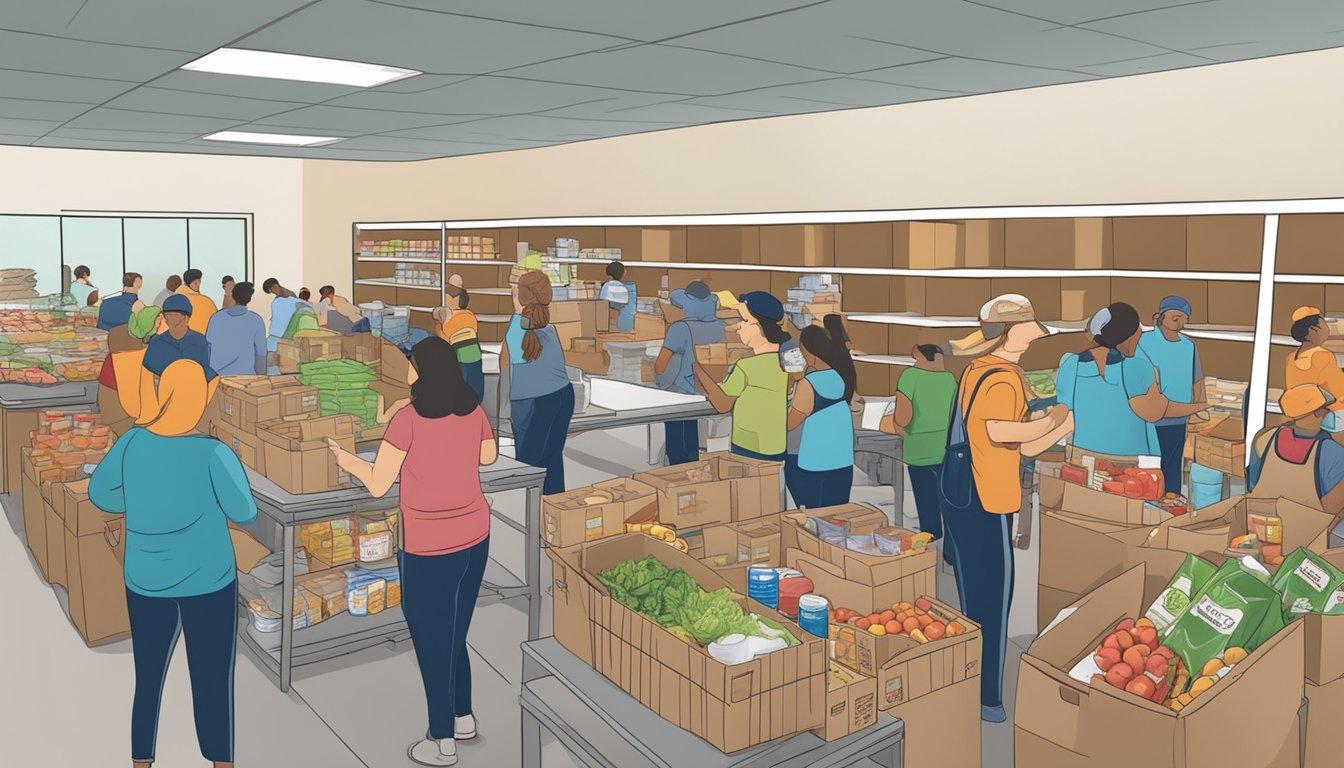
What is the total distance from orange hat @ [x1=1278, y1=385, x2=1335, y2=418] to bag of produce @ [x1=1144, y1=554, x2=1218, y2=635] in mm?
1409

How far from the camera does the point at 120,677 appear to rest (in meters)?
4.30

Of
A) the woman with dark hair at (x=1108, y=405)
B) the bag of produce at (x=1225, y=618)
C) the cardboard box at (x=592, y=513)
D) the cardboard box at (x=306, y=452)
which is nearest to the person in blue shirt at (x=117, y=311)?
the cardboard box at (x=306, y=452)

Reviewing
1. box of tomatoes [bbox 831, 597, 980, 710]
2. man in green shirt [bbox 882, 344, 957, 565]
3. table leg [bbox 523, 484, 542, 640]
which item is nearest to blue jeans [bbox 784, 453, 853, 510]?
man in green shirt [bbox 882, 344, 957, 565]

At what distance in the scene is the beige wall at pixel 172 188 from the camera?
1402cm

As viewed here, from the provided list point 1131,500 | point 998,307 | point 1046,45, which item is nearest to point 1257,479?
point 1131,500

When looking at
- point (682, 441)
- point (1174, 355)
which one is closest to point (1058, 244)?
point (1174, 355)

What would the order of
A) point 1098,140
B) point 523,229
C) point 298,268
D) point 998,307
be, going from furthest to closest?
point 298,268 → point 523,229 → point 1098,140 → point 998,307

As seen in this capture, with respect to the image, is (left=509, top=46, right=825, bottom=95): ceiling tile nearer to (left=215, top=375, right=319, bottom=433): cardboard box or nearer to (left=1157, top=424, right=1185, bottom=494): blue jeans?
(left=215, top=375, right=319, bottom=433): cardboard box

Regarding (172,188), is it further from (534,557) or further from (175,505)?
(175,505)

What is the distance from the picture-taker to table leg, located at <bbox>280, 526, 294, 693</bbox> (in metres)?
4.00

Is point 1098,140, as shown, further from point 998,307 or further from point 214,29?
point 214,29

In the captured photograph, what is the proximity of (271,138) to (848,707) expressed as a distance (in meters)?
8.27

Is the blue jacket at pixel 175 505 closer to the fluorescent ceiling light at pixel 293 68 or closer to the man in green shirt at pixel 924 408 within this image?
the fluorescent ceiling light at pixel 293 68

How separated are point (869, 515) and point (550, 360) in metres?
2.13
